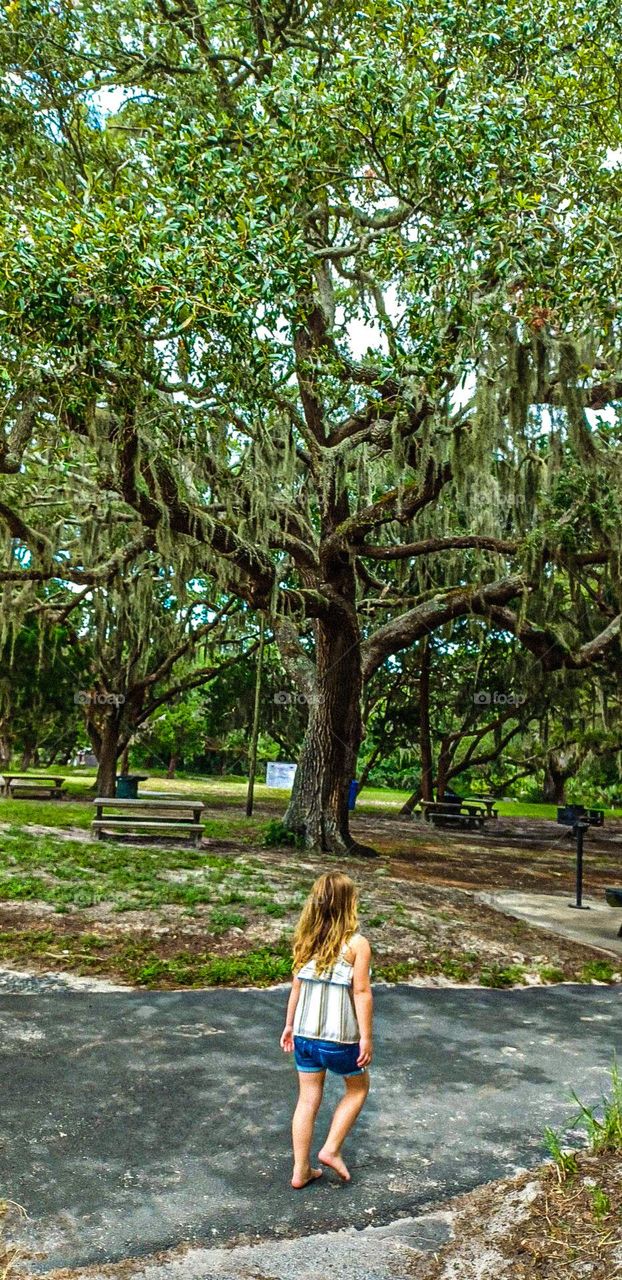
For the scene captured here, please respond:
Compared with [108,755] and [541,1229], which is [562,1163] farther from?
[108,755]

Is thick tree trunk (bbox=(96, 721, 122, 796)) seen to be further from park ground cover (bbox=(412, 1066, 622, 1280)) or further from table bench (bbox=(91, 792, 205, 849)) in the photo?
park ground cover (bbox=(412, 1066, 622, 1280))

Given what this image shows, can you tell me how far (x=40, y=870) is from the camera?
9305 millimetres

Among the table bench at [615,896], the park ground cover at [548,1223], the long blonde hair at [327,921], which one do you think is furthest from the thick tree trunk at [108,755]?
the park ground cover at [548,1223]

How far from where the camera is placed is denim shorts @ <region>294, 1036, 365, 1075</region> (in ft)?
11.0

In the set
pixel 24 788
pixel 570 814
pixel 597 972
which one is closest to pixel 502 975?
pixel 597 972

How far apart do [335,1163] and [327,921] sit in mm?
856

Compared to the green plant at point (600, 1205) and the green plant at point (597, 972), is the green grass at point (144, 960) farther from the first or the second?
the green plant at point (600, 1205)

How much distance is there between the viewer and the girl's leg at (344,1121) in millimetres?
3381

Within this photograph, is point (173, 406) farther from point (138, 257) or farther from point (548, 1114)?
point (548, 1114)

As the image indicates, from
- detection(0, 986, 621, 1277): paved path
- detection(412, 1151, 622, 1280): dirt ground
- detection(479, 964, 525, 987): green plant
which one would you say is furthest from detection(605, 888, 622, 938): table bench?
detection(412, 1151, 622, 1280): dirt ground

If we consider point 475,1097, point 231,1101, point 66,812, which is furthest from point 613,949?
point 66,812

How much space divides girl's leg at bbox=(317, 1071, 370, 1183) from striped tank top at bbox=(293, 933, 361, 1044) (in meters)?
0.17

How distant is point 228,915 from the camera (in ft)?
25.8

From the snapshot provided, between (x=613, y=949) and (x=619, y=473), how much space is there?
5410 millimetres
